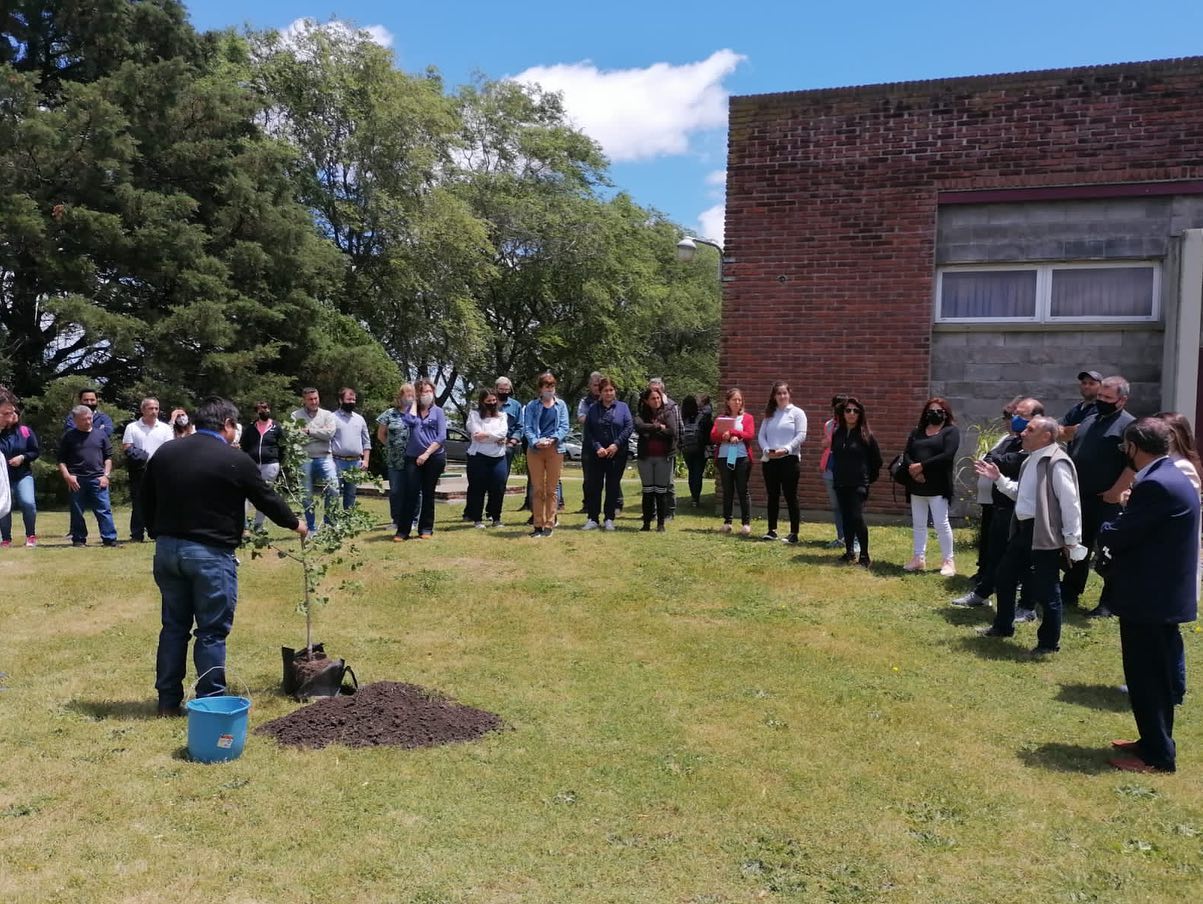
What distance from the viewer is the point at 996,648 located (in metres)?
7.11

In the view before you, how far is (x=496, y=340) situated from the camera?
122ft

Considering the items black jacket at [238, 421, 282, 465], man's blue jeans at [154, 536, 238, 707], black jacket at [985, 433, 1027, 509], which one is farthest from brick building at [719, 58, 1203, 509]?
man's blue jeans at [154, 536, 238, 707]

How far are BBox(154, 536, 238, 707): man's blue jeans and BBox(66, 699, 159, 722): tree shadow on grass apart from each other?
6.7 inches

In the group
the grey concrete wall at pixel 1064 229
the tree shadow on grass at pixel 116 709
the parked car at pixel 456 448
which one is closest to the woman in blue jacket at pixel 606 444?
the grey concrete wall at pixel 1064 229

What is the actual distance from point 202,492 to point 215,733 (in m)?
1.38

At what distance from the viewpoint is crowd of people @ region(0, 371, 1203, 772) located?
492 cm

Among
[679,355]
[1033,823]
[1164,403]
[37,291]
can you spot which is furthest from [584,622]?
[679,355]

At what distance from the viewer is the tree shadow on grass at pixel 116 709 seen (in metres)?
5.71

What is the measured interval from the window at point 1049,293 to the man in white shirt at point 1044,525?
5.22 metres

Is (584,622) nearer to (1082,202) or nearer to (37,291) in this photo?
(1082,202)

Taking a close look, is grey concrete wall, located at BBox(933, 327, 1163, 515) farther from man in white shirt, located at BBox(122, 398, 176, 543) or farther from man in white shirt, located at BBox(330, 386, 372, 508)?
man in white shirt, located at BBox(122, 398, 176, 543)

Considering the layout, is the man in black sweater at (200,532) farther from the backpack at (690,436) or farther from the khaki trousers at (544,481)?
the backpack at (690,436)

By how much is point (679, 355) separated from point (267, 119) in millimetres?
23786

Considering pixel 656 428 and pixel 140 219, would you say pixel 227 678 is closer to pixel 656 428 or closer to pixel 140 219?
pixel 656 428
